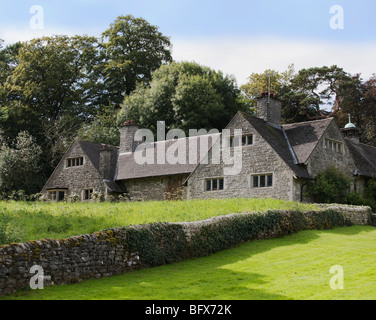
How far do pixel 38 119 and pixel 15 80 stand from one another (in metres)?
4.78

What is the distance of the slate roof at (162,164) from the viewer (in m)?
36.6

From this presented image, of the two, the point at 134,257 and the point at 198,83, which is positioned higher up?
the point at 198,83

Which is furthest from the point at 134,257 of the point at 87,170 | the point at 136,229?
the point at 87,170

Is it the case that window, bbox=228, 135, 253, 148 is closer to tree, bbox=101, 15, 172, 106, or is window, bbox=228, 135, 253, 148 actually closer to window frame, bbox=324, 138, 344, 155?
window frame, bbox=324, 138, 344, 155

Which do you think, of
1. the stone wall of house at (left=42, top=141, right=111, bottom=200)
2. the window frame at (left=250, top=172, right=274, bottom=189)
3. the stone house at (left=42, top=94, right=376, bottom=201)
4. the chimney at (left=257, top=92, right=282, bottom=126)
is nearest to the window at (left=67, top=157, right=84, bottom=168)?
the stone house at (left=42, top=94, right=376, bottom=201)

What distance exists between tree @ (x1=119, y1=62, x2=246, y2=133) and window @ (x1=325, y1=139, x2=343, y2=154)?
14.3 m

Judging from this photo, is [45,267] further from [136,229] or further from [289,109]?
[289,109]

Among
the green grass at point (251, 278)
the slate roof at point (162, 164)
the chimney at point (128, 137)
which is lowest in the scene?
the green grass at point (251, 278)

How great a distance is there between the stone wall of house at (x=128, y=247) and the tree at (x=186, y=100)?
976 inches

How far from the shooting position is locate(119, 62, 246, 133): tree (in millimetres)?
47688

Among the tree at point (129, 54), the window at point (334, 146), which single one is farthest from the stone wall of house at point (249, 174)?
the tree at point (129, 54)

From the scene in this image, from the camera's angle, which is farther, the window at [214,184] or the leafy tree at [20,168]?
the leafy tree at [20,168]

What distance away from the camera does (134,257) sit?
635 inches

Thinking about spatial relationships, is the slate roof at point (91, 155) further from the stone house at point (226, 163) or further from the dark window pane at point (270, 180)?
the dark window pane at point (270, 180)
